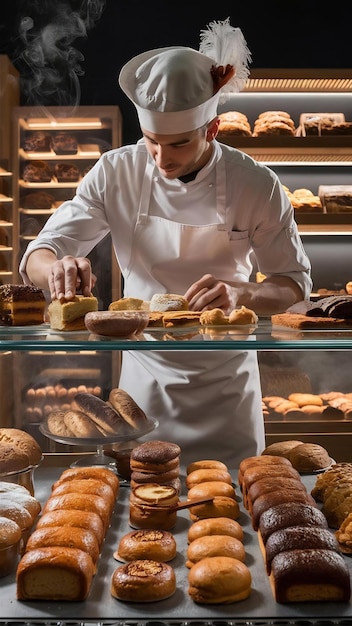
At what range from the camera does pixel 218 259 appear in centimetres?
250

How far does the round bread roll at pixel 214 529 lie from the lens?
1458 mm

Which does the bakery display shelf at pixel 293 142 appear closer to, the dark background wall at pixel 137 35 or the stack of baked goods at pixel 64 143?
the dark background wall at pixel 137 35

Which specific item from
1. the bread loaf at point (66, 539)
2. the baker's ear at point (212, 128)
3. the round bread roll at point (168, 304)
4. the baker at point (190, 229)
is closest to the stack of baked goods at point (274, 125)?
the baker at point (190, 229)

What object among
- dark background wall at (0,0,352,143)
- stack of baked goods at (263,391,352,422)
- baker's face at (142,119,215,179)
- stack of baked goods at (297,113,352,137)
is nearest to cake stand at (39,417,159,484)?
baker's face at (142,119,215,179)

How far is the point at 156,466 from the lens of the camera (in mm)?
1655

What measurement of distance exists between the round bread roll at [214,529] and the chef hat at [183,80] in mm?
1212

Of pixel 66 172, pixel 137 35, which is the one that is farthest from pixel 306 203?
pixel 137 35

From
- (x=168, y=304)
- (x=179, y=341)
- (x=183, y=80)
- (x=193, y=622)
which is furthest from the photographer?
(x=183, y=80)

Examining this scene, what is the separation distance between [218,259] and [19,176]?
2827 mm

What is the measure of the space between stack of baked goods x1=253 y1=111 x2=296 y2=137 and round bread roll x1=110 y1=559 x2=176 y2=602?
12.1 feet

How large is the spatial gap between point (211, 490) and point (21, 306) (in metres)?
0.63

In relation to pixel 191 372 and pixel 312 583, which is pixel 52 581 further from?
pixel 191 372

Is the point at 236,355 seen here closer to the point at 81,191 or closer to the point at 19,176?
the point at 81,191

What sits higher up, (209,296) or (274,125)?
(274,125)
